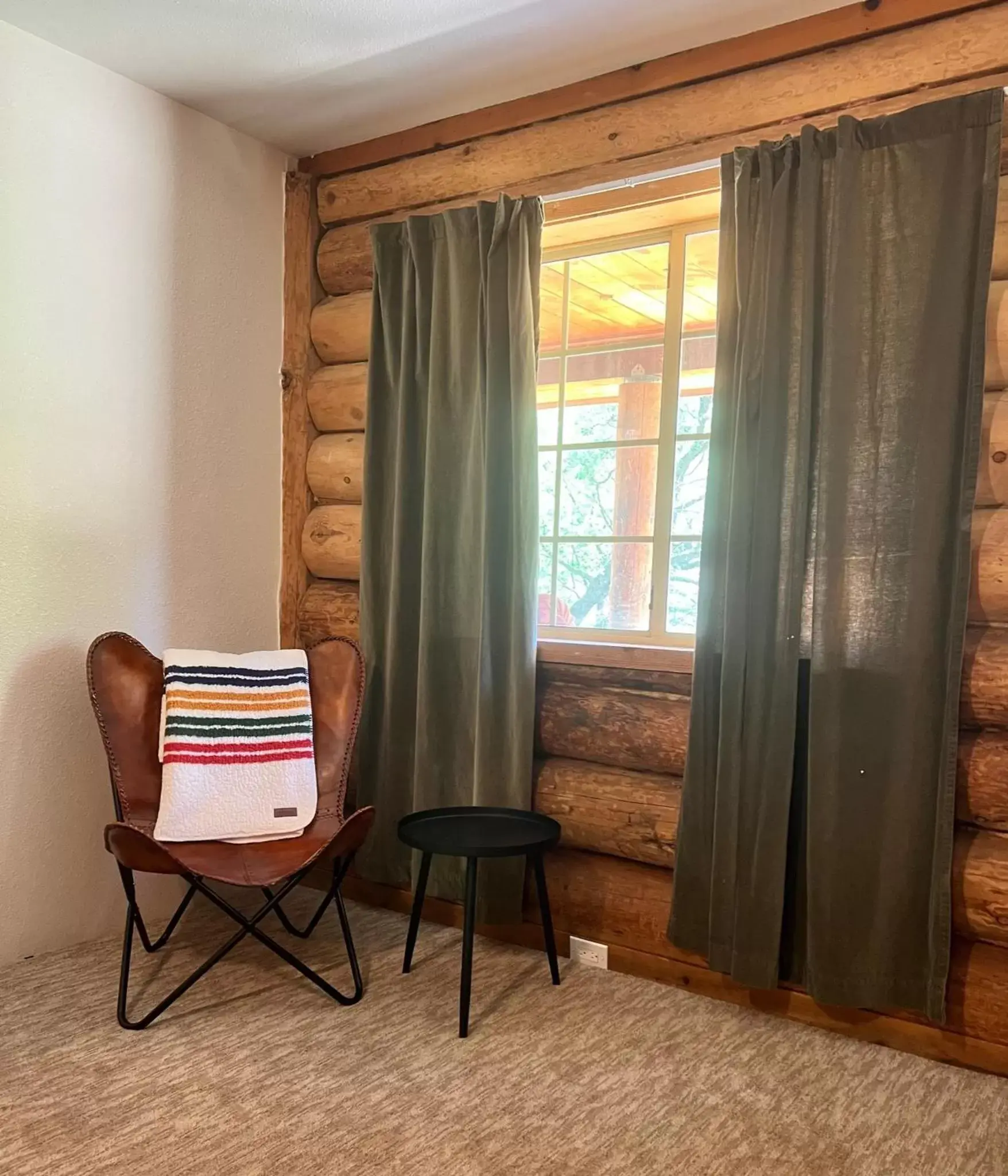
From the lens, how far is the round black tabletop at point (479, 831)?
2303 millimetres

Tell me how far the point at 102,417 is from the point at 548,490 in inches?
53.2

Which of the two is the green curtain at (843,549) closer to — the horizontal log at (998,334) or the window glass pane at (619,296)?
the horizontal log at (998,334)

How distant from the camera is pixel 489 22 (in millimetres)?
2412

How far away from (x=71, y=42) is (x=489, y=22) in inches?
45.5

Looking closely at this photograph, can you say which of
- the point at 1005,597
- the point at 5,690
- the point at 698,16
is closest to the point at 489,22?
the point at 698,16

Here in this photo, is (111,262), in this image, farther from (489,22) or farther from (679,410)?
(679,410)

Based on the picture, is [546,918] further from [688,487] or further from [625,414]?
[625,414]

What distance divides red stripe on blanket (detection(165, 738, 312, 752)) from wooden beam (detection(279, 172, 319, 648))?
2.26 ft

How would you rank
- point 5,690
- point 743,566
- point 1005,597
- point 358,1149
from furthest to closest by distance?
point 5,690 < point 743,566 < point 1005,597 < point 358,1149

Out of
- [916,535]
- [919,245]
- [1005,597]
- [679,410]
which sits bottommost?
[1005,597]

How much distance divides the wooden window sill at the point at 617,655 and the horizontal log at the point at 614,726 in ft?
0.23

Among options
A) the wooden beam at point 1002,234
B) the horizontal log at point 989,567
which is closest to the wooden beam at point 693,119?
the wooden beam at point 1002,234

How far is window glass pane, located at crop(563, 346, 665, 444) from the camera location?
2.82 m

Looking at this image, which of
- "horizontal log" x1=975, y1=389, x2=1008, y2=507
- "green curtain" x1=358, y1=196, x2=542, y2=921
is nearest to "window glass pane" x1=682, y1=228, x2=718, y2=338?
"green curtain" x1=358, y1=196, x2=542, y2=921
